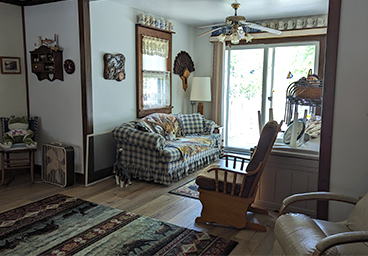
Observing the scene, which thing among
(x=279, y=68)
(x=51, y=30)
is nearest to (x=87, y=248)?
(x=51, y=30)

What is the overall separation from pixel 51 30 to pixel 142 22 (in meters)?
1.43

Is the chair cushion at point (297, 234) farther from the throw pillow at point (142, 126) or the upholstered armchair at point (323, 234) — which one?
the throw pillow at point (142, 126)

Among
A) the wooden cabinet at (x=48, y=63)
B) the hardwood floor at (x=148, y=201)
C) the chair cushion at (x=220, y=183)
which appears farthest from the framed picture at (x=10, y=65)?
the chair cushion at (x=220, y=183)

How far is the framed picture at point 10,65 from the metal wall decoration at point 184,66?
110 inches

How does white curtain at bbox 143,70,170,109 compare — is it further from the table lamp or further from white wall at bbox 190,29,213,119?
white wall at bbox 190,29,213,119

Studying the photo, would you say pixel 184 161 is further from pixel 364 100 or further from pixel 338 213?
pixel 364 100

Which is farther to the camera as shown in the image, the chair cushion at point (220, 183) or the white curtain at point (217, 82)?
the white curtain at point (217, 82)

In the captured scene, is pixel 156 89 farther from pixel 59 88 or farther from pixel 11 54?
pixel 11 54

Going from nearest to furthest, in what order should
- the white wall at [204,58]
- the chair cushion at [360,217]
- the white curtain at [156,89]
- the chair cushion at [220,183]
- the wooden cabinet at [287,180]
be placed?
the chair cushion at [360,217] → the chair cushion at [220,183] → the wooden cabinet at [287,180] → the white curtain at [156,89] → the white wall at [204,58]

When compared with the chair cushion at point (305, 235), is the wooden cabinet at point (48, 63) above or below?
above

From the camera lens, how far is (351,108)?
248cm

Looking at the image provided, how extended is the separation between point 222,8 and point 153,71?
157 centimetres

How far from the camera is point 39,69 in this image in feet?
15.0

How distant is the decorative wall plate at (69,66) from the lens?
437 cm
